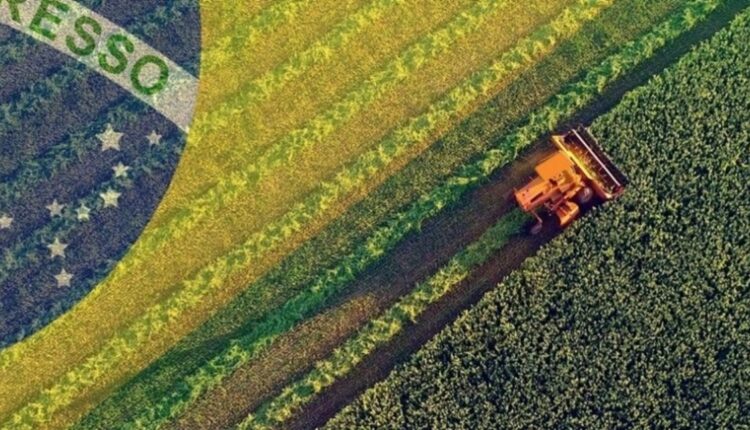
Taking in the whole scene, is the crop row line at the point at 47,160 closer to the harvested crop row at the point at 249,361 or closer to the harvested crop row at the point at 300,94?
the harvested crop row at the point at 300,94

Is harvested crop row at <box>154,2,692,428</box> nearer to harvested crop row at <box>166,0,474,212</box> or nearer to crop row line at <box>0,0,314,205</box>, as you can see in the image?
harvested crop row at <box>166,0,474,212</box>

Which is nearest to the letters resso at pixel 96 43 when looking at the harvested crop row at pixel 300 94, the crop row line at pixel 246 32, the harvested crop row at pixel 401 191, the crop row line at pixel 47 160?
the crop row line at pixel 47 160

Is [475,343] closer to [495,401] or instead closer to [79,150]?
[495,401]

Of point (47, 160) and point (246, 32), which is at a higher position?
point (246, 32)

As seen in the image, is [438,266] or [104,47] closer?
[438,266]

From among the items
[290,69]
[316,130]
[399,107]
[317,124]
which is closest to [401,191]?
[399,107]

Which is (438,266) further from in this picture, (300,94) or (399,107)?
(300,94)
